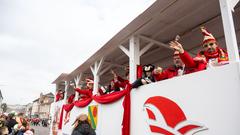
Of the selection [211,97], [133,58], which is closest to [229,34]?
[211,97]

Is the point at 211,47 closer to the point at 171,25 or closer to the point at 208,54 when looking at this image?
the point at 208,54

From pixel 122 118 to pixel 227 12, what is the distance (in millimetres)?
2753

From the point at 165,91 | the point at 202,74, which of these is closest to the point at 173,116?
the point at 165,91

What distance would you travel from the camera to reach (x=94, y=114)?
525 centimetres

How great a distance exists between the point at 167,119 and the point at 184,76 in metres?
0.72

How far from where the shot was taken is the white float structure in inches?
87.3

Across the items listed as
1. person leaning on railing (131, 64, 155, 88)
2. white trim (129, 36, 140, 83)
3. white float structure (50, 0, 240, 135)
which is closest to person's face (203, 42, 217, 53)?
white float structure (50, 0, 240, 135)

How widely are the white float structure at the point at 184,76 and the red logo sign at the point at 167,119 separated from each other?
0.01 metres

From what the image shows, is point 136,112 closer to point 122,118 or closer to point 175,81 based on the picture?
point 122,118

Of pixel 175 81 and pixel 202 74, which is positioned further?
pixel 175 81

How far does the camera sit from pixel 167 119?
2971 millimetres

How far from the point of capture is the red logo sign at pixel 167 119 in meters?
2.60

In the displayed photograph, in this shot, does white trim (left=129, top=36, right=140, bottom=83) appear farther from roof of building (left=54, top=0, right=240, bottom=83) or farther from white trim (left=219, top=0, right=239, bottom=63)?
white trim (left=219, top=0, right=239, bottom=63)

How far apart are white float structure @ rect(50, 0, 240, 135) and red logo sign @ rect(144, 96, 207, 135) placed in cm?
1
